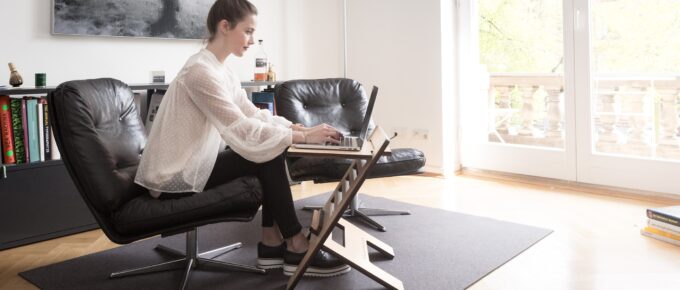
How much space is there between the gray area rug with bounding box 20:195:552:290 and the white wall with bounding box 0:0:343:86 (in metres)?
1.21

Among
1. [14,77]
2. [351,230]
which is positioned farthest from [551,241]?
[14,77]

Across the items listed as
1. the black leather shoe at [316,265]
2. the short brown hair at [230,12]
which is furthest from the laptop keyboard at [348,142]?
the short brown hair at [230,12]

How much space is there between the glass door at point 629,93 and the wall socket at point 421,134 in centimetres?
113

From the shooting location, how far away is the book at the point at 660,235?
2.52 metres

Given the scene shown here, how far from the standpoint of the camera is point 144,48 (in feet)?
11.6

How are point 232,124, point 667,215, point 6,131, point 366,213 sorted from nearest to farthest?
1. point 232,124
2. point 667,215
3. point 6,131
4. point 366,213

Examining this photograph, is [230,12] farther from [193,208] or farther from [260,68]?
[260,68]

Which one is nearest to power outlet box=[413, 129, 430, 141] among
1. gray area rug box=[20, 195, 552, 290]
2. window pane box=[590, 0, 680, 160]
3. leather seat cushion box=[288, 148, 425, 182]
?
window pane box=[590, 0, 680, 160]

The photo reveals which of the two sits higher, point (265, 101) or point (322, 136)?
point (265, 101)

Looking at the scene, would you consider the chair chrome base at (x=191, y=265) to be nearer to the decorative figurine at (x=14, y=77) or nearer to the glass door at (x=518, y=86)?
the decorative figurine at (x=14, y=77)

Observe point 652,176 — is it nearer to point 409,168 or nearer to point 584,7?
point 584,7

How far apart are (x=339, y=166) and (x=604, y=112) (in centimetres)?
202

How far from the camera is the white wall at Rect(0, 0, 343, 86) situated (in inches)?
118

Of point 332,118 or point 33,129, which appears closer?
point 33,129
